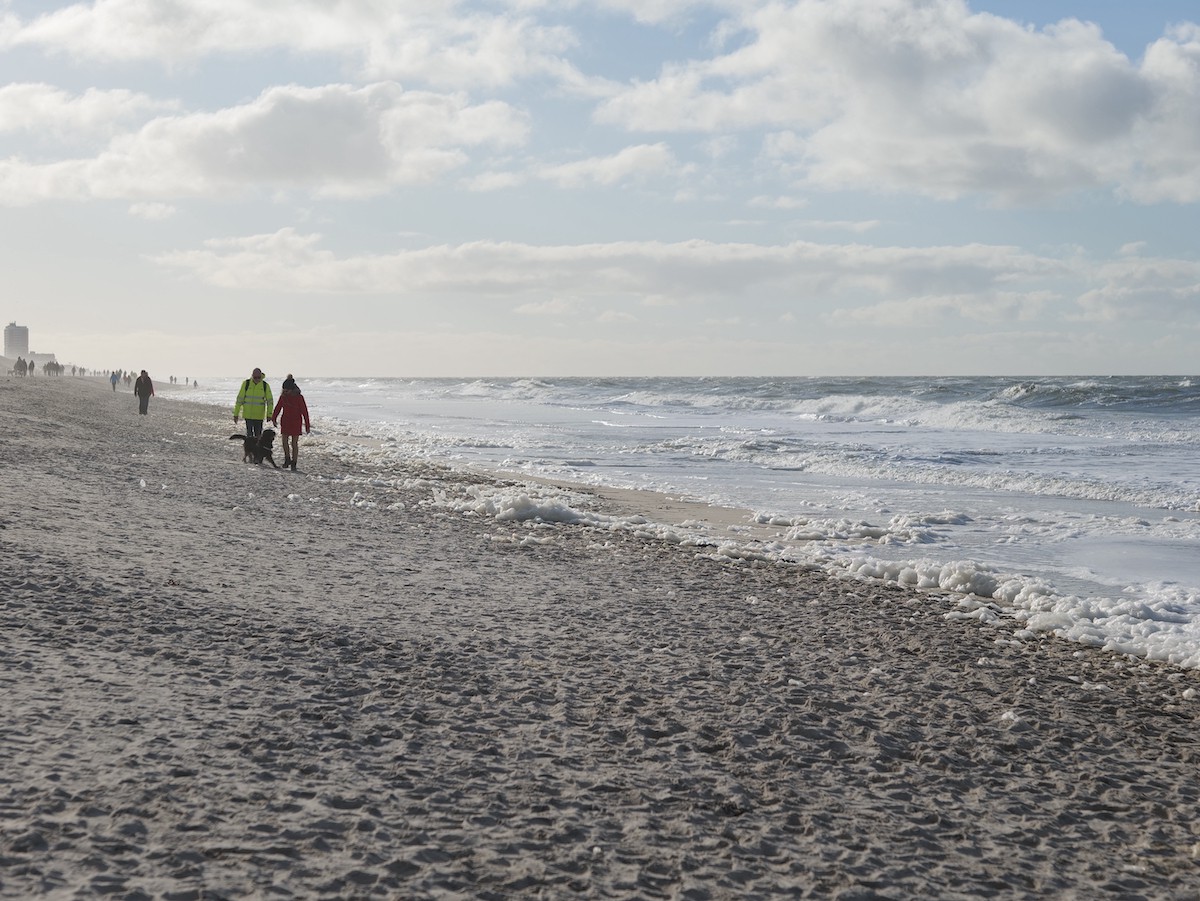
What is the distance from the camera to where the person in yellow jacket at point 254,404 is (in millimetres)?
18547

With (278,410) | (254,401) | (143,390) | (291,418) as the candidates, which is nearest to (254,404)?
(254,401)

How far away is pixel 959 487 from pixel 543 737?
15.6 m

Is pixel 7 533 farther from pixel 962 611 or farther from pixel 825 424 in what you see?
pixel 825 424

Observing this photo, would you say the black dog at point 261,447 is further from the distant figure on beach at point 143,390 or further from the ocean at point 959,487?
the distant figure on beach at point 143,390

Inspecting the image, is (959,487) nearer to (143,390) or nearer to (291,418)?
(291,418)

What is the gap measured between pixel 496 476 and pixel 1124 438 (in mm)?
24249

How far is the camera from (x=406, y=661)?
19.3 ft

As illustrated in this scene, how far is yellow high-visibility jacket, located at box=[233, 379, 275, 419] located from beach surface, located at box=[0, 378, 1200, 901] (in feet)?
31.2

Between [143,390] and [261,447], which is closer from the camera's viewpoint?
[261,447]

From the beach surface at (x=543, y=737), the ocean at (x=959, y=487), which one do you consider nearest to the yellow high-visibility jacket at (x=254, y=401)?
the ocean at (x=959, y=487)

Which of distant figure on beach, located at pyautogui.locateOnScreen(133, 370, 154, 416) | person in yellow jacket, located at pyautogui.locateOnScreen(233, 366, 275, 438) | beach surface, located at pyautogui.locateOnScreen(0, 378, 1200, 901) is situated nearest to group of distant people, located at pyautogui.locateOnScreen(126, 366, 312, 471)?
person in yellow jacket, located at pyautogui.locateOnScreen(233, 366, 275, 438)

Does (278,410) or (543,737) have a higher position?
(278,410)

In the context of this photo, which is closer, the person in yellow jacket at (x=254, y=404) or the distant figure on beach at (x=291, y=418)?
the distant figure on beach at (x=291, y=418)

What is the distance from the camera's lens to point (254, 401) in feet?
61.2
